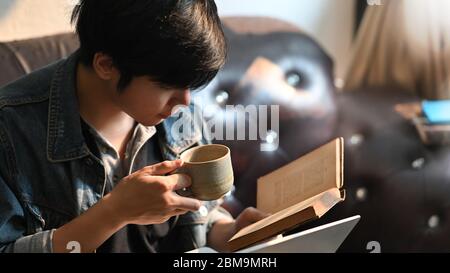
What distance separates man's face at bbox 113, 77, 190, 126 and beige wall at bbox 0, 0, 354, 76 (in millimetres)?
383

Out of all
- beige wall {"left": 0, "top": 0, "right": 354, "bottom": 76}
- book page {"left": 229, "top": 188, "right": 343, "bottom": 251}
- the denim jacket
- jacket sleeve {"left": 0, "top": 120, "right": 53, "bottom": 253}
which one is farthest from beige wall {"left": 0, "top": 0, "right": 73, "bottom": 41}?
book page {"left": 229, "top": 188, "right": 343, "bottom": 251}

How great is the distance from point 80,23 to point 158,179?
269mm

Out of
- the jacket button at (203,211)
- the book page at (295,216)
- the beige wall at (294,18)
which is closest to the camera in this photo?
the book page at (295,216)

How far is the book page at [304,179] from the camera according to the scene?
814mm

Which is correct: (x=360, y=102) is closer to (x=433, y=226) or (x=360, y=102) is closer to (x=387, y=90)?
(x=387, y=90)

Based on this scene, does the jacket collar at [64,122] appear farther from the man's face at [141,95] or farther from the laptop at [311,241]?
the laptop at [311,241]

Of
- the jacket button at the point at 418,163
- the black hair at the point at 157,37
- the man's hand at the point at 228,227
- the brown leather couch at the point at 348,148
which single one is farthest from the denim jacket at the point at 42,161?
the jacket button at the point at 418,163

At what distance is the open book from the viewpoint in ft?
2.42

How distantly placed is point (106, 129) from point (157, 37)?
9.2 inches

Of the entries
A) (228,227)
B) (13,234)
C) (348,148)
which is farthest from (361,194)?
(13,234)

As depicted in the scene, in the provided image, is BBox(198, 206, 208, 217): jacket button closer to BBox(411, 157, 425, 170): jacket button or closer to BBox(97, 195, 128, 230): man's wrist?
BBox(97, 195, 128, 230): man's wrist

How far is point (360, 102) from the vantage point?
129cm

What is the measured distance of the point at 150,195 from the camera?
0.73m
